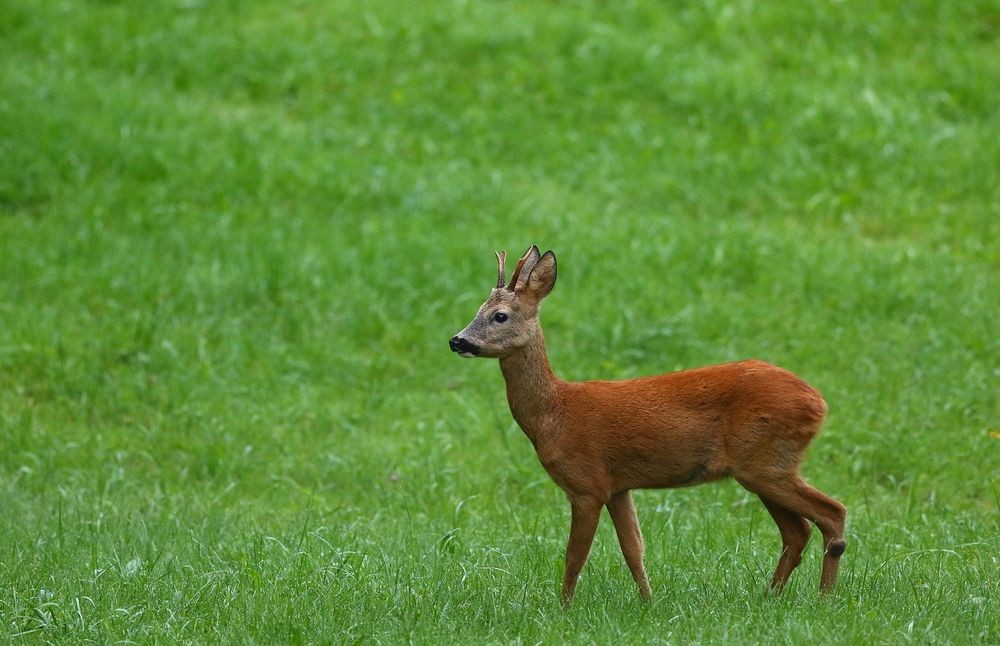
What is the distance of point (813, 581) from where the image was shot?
5.62m

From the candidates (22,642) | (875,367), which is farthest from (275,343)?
(22,642)

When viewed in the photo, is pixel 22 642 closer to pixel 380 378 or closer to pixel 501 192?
pixel 380 378

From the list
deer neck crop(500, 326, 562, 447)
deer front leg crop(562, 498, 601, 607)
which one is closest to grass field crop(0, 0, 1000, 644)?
deer front leg crop(562, 498, 601, 607)

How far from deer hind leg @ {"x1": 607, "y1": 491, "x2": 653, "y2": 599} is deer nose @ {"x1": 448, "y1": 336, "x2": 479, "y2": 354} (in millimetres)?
807

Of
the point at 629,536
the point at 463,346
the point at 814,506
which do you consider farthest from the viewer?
the point at 629,536

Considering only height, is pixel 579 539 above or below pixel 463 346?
below

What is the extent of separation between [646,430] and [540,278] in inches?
29.3

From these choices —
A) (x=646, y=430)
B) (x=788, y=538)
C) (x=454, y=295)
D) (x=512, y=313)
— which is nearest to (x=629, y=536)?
(x=646, y=430)

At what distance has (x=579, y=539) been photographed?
17.4 feet

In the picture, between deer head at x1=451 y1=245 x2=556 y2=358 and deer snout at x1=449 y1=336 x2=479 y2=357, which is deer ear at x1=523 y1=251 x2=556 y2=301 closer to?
deer head at x1=451 y1=245 x2=556 y2=358

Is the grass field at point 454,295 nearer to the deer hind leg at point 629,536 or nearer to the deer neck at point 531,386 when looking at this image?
the deer hind leg at point 629,536

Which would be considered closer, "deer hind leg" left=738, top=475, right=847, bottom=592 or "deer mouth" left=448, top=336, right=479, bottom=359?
"deer hind leg" left=738, top=475, right=847, bottom=592

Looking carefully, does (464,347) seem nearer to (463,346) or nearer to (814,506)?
(463,346)

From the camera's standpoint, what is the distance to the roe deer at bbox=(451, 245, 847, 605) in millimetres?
5277
